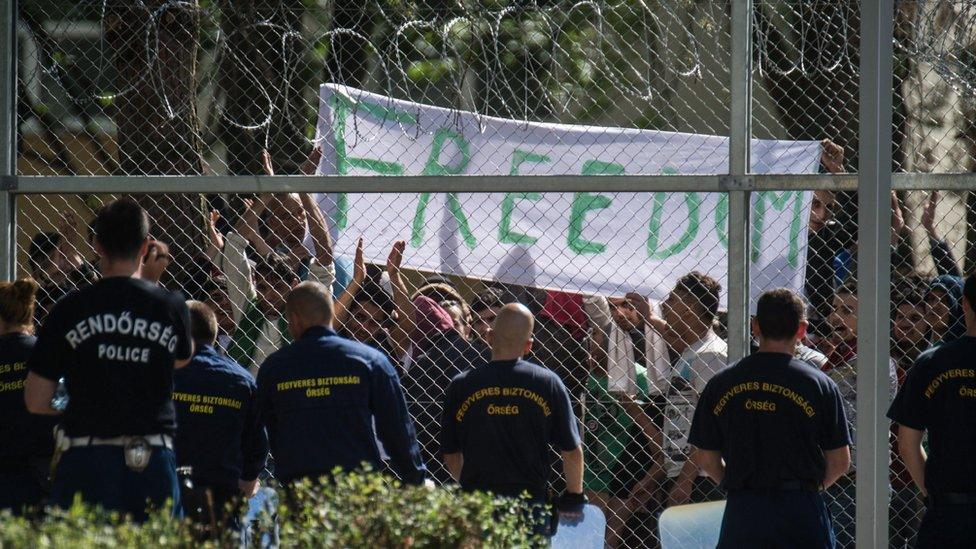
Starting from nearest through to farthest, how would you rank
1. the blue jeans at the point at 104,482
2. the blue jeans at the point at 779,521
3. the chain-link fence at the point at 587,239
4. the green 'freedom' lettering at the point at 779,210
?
the blue jeans at the point at 104,482 < the blue jeans at the point at 779,521 < the chain-link fence at the point at 587,239 < the green 'freedom' lettering at the point at 779,210

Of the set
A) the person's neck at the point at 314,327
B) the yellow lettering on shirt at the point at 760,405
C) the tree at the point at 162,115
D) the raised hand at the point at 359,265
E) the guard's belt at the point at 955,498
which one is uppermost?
A: the tree at the point at 162,115

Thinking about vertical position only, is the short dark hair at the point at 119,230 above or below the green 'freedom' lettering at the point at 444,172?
below

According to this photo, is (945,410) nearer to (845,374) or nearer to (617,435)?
(845,374)

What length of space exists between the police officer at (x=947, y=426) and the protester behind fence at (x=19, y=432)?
3.71m

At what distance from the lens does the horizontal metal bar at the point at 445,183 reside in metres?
5.71

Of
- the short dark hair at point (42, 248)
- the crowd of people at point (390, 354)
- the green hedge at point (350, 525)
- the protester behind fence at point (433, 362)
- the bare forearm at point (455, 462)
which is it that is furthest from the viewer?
the short dark hair at point (42, 248)

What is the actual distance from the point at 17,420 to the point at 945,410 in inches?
158

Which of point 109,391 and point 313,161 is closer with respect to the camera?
point 109,391

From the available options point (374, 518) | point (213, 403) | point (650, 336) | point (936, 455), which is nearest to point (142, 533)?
point (374, 518)

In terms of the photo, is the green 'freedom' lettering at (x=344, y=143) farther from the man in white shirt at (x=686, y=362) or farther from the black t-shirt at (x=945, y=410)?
the black t-shirt at (x=945, y=410)

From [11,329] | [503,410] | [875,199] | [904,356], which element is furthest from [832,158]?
[11,329]

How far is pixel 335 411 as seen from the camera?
5.57 meters

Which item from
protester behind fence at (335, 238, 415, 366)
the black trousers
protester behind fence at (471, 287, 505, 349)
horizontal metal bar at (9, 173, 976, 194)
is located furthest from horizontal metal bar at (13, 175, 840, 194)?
the black trousers

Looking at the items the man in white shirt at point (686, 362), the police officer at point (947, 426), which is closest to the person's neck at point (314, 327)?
the man in white shirt at point (686, 362)
